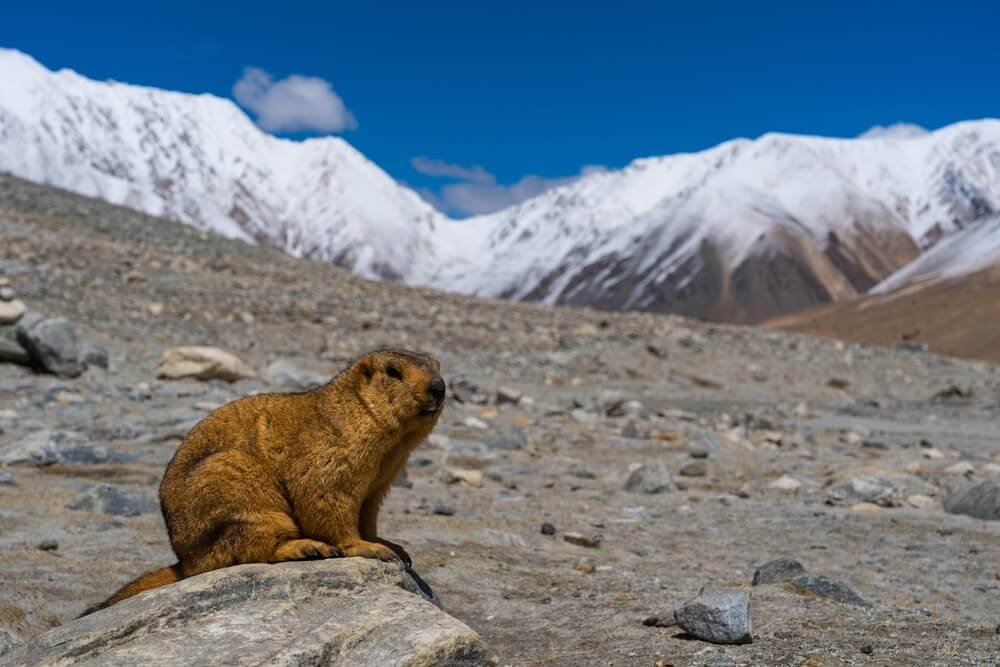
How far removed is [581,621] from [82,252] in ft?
71.0

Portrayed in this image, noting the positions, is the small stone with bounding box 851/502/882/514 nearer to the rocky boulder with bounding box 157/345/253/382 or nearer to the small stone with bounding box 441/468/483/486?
→ the small stone with bounding box 441/468/483/486

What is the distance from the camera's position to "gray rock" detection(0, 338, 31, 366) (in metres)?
14.0

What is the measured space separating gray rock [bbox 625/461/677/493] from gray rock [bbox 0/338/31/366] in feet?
31.7

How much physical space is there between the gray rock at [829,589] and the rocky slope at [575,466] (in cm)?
2

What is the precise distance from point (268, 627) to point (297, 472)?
0.96 m

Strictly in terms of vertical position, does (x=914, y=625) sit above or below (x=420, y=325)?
below

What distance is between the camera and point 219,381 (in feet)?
48.5

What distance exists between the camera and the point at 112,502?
299 inches

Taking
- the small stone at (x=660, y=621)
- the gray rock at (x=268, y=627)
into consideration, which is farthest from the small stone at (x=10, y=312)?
the small stone at (x=660, y=621)

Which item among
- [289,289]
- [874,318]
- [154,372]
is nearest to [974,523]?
[154,372]

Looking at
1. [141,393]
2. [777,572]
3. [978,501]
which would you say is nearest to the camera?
[777,572]

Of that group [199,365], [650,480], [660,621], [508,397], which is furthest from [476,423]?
[660,621]

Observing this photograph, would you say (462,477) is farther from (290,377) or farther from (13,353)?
(13,353)

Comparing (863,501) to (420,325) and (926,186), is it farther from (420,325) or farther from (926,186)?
(926,186)
